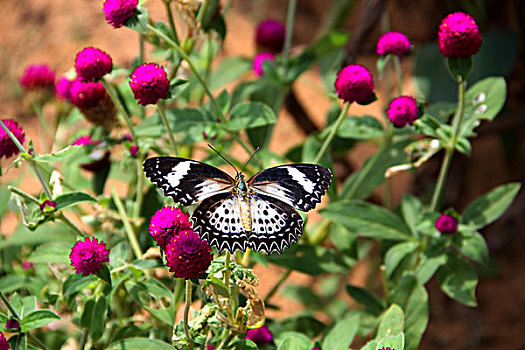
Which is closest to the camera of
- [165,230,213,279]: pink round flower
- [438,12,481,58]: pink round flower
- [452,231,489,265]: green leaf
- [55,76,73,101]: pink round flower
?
[165,230,213,279]: pink round flower

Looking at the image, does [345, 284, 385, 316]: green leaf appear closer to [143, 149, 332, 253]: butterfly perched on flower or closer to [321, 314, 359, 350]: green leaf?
[321, 314, 359, 350]: green leaf

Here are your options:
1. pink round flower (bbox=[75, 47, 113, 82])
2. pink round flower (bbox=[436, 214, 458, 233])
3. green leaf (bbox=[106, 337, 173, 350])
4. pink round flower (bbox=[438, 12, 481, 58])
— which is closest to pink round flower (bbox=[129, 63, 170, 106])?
pink round flower (bbox=[75, 47, 113, 82])

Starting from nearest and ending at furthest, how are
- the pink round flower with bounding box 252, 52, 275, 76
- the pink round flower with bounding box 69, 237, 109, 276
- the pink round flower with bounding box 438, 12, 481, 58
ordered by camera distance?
the pink round flower with bounding box 69, 237, 109, 276
the pink round flower with bounding box 438, 12, 481, 58
the pink round flower with bounding box 252, 52, 275, 76

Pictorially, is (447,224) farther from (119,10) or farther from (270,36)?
(270,36)

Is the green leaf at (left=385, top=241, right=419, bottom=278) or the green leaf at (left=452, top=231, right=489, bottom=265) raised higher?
the green leaf at (left=452, top=231, right=489, bottom=265)

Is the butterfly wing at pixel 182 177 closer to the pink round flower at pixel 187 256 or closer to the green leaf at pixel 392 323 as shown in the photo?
the pink round flower at pixel 187 256

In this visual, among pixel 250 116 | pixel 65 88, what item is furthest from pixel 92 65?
pixel 65 88

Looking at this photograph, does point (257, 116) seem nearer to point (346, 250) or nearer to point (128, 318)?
point (346, 250)
